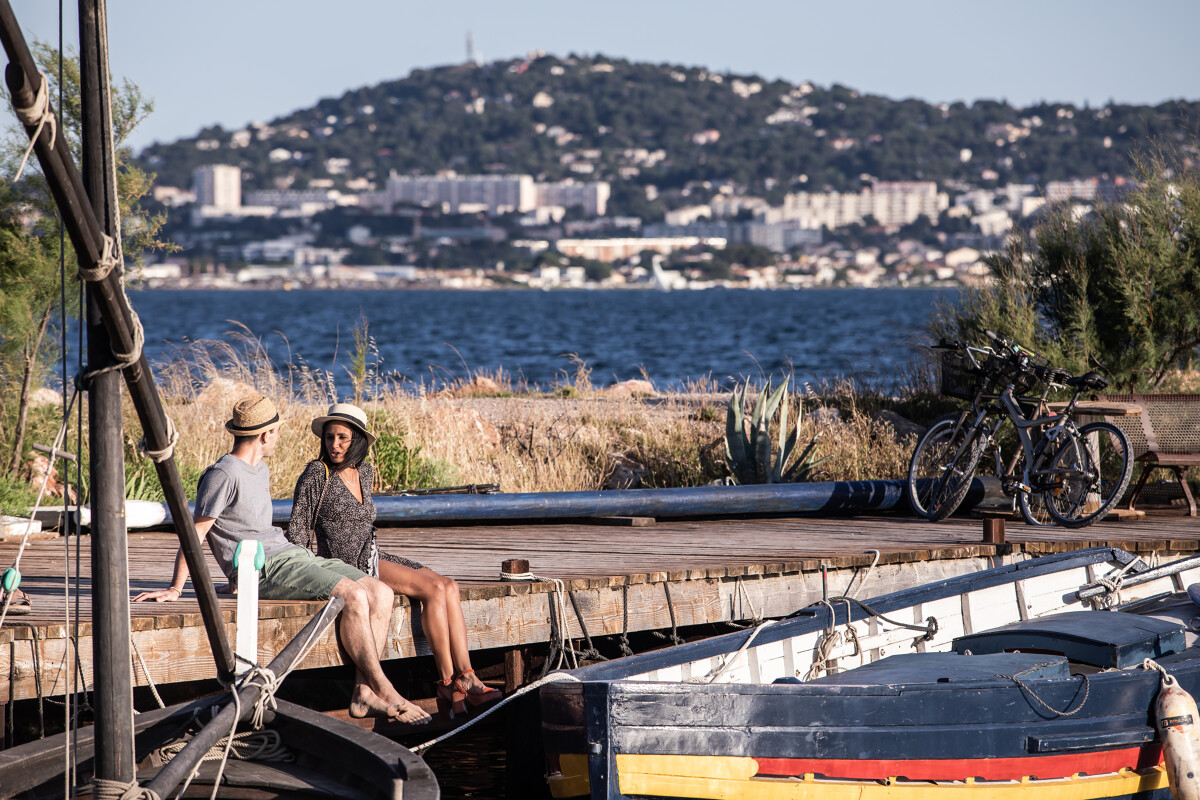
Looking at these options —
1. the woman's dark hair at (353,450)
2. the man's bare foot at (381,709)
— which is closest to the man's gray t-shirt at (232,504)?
the woman's dark hair at (353,450)

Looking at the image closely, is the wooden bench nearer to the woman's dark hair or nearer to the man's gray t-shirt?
the woman's dark hair

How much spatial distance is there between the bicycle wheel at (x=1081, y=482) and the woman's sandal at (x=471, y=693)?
470 cm

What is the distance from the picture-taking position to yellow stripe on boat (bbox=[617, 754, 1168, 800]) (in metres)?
4.78

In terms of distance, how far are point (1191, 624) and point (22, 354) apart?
8.10 meters

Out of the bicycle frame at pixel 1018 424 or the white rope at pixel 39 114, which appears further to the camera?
the bicycle frame at pixel 1018 424

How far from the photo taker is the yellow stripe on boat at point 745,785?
4781 millimetres

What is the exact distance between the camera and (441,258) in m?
188

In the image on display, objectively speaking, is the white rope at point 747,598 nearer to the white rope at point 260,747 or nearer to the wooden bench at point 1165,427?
the white rope at point 260,747

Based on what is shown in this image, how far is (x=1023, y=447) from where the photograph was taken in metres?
9.17

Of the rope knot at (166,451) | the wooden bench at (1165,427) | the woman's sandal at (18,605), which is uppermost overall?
the rope knot at (166,451)

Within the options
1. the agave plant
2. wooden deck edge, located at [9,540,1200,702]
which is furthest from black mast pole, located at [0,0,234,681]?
the agave plant

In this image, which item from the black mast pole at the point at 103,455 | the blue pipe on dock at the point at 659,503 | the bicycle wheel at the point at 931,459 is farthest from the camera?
the bicycle wheel at the point at 931,459

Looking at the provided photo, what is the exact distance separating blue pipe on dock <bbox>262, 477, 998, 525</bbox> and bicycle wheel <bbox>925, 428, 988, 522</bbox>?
1.31 ft

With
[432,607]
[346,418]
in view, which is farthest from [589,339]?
[432,607]
